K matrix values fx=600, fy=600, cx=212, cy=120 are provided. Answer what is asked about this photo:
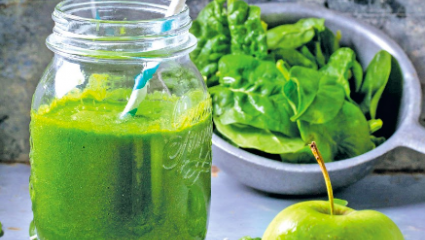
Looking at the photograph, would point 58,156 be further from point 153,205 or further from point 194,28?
point 194,28

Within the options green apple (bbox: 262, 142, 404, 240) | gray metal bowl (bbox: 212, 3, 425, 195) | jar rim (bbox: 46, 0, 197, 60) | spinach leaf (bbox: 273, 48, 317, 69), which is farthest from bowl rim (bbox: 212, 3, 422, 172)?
jar rim (bbox: 46, 0, 197, 60)

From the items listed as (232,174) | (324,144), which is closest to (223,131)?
(232,174)

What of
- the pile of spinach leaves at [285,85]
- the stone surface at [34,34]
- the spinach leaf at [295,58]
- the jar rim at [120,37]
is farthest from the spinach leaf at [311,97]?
the jar rim at [120,37]

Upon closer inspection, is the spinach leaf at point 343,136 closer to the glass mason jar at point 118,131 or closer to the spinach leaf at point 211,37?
the spinach leaf at point 211,37

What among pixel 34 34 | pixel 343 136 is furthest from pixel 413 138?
pixel 34 34

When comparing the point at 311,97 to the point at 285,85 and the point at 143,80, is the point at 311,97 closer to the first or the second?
the point at 285,85

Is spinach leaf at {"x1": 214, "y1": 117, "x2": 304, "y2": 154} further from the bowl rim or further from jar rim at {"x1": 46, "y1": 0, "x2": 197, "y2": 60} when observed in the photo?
jar rim at {"x1": 46, "y1": 0, "x2": 197, "y2": 60}
